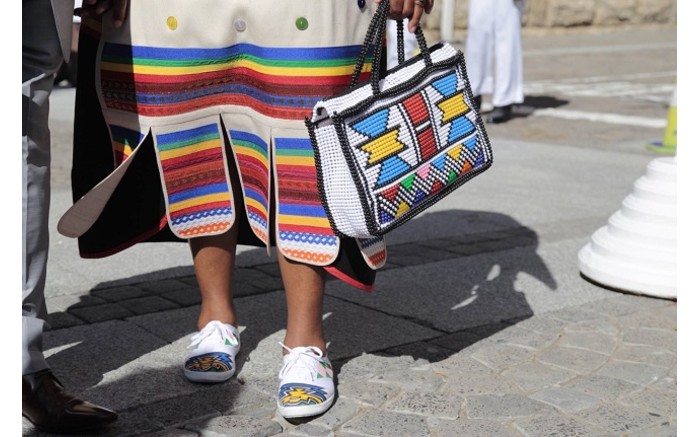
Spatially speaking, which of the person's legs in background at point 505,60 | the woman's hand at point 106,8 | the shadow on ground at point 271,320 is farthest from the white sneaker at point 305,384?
the person's legs in background at point 505,60

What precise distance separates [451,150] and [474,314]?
113cm

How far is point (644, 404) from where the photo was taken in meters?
2.88

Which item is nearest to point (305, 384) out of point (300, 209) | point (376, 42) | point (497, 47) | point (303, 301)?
point (303, 301)

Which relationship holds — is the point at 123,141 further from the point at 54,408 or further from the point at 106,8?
the point at 54,408

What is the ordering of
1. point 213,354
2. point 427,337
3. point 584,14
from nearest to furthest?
1. point 213,354
2. point 427,337
3. point 584,14

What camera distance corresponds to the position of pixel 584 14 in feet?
68.7

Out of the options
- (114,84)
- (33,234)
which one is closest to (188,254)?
(114,84)

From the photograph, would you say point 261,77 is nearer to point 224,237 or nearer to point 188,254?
point 224,237

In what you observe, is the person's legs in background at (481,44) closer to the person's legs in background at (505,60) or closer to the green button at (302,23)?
the person's legs in background at (505,60)

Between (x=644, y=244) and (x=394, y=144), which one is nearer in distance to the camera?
(x=394, y=144)

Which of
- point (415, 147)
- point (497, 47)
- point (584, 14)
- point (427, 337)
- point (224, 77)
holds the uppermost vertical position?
point (224, 77)

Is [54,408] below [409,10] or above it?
below

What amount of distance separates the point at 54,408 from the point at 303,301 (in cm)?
74

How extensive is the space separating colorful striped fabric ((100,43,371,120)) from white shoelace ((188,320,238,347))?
68cm
